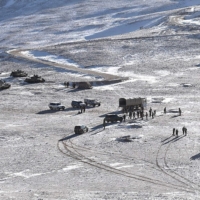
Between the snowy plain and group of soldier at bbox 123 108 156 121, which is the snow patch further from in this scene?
group of soldier at bbox 123 108 156 121

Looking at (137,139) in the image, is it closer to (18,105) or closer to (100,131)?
(100,131)

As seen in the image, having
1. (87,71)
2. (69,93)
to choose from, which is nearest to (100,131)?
(69,93)

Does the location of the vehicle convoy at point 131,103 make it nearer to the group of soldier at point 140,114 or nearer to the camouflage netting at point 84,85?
the group of soldier at point 140,114

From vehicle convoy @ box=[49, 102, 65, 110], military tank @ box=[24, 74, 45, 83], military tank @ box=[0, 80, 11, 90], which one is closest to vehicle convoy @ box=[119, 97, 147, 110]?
vehicle convoy @ box=[49, 102, 65, 110]

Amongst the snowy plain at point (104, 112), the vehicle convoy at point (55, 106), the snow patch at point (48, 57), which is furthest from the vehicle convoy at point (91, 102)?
the snow patch at point (48, 57)

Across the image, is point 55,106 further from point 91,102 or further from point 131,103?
point 131,103

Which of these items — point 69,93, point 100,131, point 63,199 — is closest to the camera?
point 63,199
